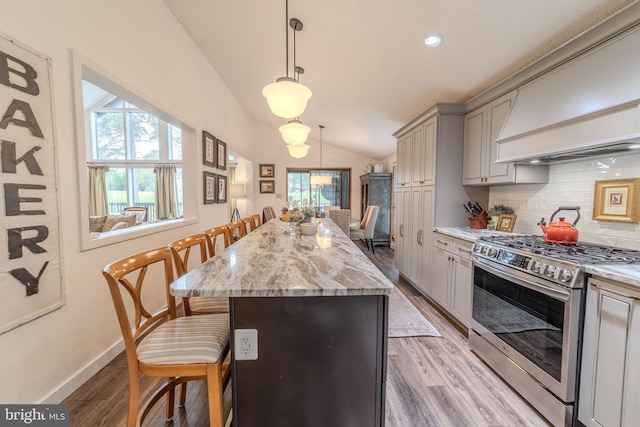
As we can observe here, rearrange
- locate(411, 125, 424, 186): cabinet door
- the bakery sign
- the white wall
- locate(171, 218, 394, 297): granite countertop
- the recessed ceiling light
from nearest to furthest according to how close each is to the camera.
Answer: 1. locate(171, 218, 394, 297): granite countertop
2. the bakery sign
3. the recessed ceiling light
4. locate(411, 125, 424, 186): cabinet door
5. the white wall

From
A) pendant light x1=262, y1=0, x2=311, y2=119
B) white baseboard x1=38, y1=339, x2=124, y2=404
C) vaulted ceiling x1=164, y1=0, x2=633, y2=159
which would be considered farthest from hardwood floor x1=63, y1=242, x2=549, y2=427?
vaulted ceiling x1=164, y1=0, x2=633, y2=159

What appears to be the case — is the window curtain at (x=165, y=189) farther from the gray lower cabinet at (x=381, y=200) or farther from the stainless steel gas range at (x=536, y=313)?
the stainless steel gas range at (x=536, y=313)

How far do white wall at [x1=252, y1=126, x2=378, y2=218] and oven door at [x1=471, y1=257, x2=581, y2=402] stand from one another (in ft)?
18.8


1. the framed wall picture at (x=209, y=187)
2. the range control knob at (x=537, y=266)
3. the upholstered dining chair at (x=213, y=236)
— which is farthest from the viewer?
the framed wall picture at (x=209, y=187)

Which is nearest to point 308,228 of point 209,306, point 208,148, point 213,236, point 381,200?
point 213,236

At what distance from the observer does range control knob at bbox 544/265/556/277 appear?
1.45 metres

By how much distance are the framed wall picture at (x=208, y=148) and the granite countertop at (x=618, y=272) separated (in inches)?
154

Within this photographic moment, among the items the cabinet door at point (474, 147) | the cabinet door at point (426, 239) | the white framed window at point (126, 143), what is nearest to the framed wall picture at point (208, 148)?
the white framed window at point (126, 143)

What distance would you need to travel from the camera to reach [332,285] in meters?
1.03

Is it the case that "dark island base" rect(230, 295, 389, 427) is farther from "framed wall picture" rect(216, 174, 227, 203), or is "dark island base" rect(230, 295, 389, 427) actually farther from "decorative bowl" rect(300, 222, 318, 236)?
"framed wall picture" rect(216, 174, 227, 203)

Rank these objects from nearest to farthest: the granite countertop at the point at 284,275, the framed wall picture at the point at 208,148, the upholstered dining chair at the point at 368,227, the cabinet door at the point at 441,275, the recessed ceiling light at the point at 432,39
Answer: the granite countertop at the point at 284,275 < the recessed ceiling light at the point at 432,39 < the cabinet door at the point at 441,275 < the framed wall picture at the point at 208,148 < the upholstered dining chair at the point at 368,227

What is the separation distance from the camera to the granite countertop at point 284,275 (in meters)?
0.98

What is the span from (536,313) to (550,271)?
1.09ft

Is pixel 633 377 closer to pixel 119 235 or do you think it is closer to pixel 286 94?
pixel 286 94
